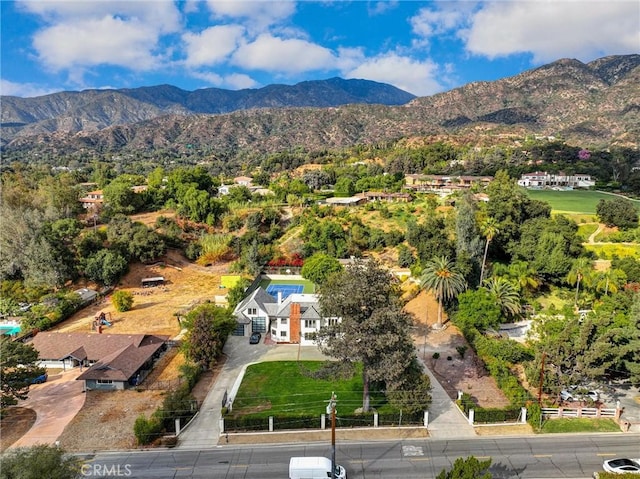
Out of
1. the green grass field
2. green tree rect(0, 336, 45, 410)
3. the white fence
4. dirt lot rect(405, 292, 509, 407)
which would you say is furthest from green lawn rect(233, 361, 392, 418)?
→ the green grass field

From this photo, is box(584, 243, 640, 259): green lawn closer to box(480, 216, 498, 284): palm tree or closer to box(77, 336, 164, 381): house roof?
box(480, 216, 498, 284): palm tree

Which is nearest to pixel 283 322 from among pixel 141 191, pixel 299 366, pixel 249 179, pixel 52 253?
pixel 299 366

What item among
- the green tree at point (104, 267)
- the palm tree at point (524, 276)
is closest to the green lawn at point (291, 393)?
the palm tree at point (524, 276)

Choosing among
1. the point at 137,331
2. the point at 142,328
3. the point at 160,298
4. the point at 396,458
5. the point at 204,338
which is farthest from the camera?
the point at 160,298

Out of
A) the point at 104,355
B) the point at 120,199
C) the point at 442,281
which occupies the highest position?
the point at 120,199

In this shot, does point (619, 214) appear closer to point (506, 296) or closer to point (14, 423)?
point (506, 296)

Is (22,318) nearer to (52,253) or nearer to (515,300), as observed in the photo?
(52,253)

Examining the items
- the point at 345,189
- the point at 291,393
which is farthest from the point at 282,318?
the point at 345,189
